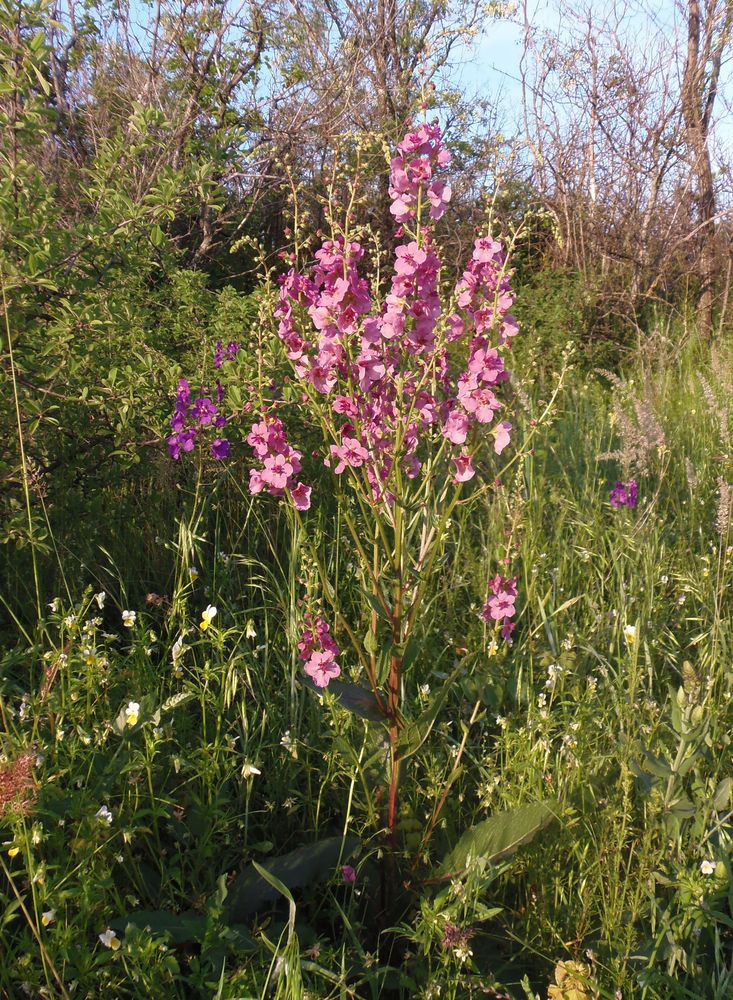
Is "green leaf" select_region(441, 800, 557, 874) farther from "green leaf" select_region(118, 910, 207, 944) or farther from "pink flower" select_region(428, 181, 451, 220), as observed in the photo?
"pink flower" select_region(428, 181, 451, 220)

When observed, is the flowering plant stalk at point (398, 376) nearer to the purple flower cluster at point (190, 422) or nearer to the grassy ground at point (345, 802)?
the grassy ground at point (345, 802)

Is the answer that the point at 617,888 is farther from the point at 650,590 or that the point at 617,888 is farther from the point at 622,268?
the point at 622,268

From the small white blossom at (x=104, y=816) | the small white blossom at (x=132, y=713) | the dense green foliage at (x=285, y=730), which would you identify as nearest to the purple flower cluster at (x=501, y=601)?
the dense green foliage at (x=285, y=730)

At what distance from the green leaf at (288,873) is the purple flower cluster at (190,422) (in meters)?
1.28

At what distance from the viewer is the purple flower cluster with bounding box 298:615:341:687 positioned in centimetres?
178

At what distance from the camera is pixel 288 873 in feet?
5.43

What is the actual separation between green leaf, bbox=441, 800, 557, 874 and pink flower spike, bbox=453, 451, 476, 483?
0.66 m

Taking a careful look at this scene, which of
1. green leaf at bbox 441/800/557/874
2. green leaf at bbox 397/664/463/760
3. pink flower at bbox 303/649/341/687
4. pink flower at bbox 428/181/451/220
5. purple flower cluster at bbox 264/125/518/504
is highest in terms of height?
pink flower at bbox 428/181/451/220

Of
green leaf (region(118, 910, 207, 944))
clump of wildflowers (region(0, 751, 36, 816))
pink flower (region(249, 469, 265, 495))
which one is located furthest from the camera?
pink flower (region(249, 469, 265, 495))

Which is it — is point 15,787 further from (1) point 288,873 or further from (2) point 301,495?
(2) point 301,495

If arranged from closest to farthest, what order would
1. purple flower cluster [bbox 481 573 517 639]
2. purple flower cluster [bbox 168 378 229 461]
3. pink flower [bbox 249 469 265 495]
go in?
pink flower [bbox 249 469 265 495] → purple flower cluster [bbox 481 573 517 639] → purple flower cluster [bbox 168 378 229 461]

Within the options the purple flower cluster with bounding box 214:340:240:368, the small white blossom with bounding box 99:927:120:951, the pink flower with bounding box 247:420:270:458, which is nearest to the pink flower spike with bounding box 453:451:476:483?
the pink flower with bounding box 247:420:270:458

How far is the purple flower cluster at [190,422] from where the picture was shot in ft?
8.71

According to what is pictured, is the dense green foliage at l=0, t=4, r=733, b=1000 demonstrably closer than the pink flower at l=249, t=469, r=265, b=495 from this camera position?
Yes
